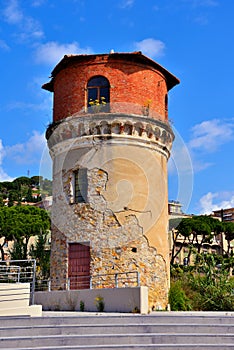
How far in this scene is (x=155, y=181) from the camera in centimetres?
2078

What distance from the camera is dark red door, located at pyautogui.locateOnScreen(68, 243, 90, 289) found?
19.5 meters

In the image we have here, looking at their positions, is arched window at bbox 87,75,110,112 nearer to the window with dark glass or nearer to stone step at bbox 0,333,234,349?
the window with dark glass

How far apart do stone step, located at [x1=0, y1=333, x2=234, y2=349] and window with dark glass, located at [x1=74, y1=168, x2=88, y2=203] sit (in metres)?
10.4

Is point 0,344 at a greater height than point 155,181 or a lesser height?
lesser

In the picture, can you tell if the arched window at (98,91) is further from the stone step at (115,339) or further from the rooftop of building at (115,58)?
the stone step at (115,339)

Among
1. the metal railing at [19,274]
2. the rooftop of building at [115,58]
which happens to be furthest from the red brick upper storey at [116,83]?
the metal railing at [19,274]

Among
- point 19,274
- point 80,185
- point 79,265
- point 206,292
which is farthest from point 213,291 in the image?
point 19,274

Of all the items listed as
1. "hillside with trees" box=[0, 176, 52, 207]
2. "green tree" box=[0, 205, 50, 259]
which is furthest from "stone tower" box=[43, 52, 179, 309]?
"hillside with trees" box=[0, 176, 52, 207]

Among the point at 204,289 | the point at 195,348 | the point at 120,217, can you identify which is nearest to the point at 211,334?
A: the point at 195,348

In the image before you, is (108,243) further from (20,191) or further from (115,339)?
(20,191)

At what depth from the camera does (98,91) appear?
21.0m

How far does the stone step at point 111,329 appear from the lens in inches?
396

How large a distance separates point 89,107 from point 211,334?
1258cm

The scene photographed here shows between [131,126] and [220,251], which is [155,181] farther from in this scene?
[220,251]
